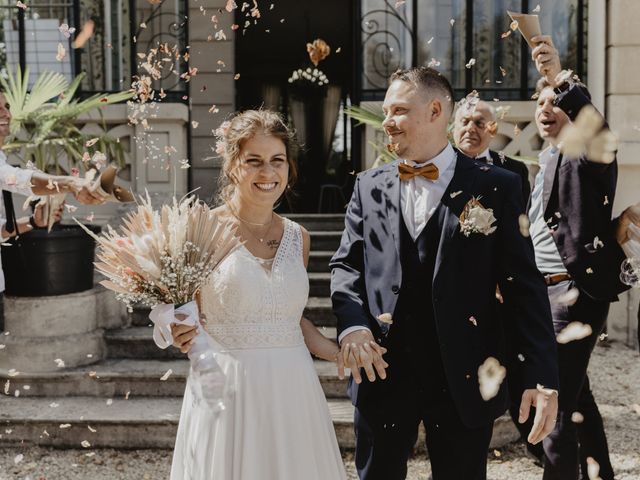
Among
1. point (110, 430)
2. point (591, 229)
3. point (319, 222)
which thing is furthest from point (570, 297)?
point (319, 222)

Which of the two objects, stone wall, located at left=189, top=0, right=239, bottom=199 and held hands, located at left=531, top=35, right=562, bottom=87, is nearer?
held hands, located at left=531, top=35, right=562, bottom=87

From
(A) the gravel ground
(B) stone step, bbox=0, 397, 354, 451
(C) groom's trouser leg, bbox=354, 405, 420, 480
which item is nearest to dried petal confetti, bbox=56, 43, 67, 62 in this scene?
(B) stone step, bbox=0, 397, 354, 451

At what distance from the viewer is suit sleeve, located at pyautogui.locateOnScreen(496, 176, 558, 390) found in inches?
96.3

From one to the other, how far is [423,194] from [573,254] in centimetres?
108

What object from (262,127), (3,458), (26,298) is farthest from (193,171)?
(262,127)

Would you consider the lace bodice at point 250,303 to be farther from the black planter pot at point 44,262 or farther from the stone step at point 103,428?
the black planter pot at point 44,262

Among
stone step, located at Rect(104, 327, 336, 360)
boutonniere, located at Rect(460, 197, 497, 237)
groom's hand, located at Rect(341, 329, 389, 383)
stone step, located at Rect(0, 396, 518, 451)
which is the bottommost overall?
stone step, located at Rect(0, 396, 518, 451)

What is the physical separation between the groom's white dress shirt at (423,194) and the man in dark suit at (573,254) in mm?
754

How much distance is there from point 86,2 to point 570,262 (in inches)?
245

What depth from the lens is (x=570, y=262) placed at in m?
3.26

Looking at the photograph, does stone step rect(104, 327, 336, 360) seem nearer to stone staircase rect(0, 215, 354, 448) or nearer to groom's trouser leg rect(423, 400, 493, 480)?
stone staircase rect(0, 215, 354, 448)

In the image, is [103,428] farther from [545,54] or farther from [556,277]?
[545,54]

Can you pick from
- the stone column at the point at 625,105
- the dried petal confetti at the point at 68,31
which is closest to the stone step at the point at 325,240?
the stone column at the point at 625,105

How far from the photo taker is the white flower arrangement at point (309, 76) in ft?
38.6
